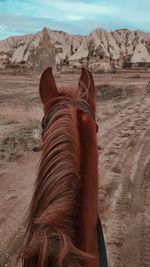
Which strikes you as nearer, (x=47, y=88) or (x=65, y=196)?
(x=65, y=196)

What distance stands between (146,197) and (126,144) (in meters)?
3.64

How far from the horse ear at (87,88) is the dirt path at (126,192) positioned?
2.65m

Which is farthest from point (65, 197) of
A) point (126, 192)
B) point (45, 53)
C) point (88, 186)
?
point (45, 53)

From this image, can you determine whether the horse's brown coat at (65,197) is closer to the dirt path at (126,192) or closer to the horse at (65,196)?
the horse at (65,196)

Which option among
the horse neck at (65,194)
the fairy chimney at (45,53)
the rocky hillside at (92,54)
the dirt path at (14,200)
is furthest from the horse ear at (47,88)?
the rocky hillside at (92,54)

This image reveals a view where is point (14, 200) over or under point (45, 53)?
under

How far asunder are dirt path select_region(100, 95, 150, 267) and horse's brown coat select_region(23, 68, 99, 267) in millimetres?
2856

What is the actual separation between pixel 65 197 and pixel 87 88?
0.95 meters

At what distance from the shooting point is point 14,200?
6.56 m

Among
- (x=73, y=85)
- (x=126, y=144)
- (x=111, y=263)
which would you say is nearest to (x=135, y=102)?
(x=126, y=144)

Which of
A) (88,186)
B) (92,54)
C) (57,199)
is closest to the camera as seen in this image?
(57,199)

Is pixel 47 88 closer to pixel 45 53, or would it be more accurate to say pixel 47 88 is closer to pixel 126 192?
pixel 126 192

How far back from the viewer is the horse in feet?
5.37

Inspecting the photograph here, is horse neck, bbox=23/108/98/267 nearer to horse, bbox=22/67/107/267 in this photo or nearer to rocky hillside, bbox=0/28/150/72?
horse, bbox=22/67/107/267
